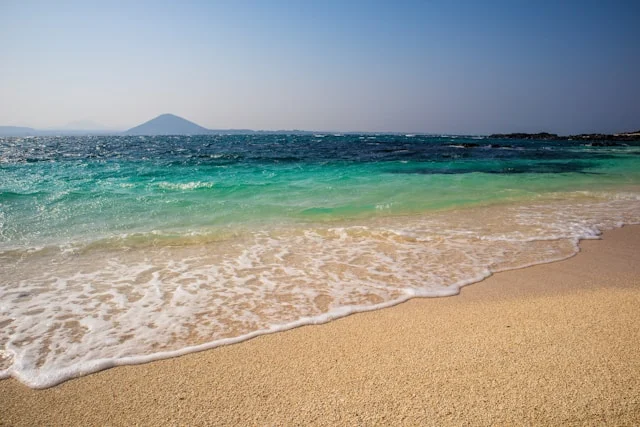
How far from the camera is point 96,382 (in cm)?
270

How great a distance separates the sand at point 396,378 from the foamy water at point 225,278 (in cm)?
30

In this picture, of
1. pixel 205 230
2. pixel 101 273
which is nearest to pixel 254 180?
pixel 205 230

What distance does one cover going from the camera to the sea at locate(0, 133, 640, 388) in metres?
3.47

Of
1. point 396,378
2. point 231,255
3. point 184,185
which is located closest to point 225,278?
point 231,255

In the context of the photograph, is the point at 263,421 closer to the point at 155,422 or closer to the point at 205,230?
the point at 155,422

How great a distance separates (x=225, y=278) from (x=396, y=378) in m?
3.01

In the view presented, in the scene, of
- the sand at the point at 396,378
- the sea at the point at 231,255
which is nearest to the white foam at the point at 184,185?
the sea at the point at 231,255

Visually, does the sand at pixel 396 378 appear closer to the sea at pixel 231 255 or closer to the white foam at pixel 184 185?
the sea at pixel 231 255

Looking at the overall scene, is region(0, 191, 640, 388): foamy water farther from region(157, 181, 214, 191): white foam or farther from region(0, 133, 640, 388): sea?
region(157, 181, 214, 191): white foam

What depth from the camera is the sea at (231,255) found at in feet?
11.4

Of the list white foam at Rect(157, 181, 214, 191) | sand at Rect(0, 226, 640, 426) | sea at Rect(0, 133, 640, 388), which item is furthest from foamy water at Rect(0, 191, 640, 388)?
white foam at Rect(157, 181, 214, 191)

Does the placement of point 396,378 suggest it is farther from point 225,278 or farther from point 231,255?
point 231,255

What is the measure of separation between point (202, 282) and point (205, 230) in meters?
2.90

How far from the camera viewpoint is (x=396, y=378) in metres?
2.54
